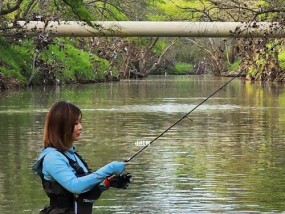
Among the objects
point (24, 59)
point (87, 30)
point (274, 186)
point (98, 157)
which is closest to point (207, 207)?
point (274, 186)

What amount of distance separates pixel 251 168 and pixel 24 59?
4199 centimetres

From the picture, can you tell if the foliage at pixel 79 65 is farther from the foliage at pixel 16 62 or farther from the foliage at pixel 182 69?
the foliage at pixel 182 69

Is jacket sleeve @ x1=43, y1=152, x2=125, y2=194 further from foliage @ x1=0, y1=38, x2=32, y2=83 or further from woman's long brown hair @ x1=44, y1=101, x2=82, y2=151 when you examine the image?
foliage @ x1=0, y1=38, x2=32, y2=83

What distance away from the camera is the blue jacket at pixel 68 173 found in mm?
5186

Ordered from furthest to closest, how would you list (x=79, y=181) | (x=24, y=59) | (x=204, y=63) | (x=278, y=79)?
(x=204, y=63)
(x=278, y=79)
(x=24, y=59)
(x=79, y=181)

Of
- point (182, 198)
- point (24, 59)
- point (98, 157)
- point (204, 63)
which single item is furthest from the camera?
point (204, 63)

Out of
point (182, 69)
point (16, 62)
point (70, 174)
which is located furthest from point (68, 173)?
point (182, 69)

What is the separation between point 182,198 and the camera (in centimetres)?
1080

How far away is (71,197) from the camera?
5.34 meters

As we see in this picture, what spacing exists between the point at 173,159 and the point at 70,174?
9699 millimetres

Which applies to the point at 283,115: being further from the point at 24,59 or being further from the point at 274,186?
the point at 24,59

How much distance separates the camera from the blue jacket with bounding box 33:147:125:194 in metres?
5.19

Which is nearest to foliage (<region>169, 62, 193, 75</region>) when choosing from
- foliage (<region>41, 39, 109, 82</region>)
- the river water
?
foliage (<region>41, 39, 109, 82</region>)

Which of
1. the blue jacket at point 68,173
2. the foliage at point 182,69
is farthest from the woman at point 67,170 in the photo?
the foliage at point 182,69
